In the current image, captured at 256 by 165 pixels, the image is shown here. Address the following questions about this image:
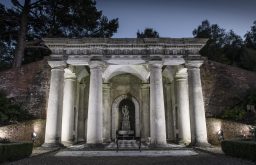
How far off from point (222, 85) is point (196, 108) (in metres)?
5.40

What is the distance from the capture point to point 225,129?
16.7 metres

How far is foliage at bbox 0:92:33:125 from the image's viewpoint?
54.2 feet

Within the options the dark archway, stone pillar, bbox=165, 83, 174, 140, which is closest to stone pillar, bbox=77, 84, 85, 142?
the dark archway

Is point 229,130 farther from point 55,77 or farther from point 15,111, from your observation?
point 15,111

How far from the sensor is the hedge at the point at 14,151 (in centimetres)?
909

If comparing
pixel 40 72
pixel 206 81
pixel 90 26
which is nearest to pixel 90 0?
pixel 90 26

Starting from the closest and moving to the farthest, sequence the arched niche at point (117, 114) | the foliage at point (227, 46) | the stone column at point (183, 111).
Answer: the stone column at point (183, 111), the arched niche at point (117, 114), the foliage at point (227, 46)

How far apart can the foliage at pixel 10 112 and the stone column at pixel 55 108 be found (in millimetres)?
3579

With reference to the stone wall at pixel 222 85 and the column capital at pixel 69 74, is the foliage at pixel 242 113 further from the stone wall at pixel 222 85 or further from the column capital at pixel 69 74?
the column capital at pixel 69 74

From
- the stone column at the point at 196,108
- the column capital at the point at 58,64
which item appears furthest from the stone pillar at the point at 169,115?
the column capital at the point at 58,64

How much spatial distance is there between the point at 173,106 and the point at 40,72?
441 inches

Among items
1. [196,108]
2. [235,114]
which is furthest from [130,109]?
[235,114]

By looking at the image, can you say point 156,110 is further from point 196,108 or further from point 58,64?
point 58,64

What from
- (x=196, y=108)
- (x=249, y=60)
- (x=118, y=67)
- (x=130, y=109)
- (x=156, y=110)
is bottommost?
(x=156, y=110)
